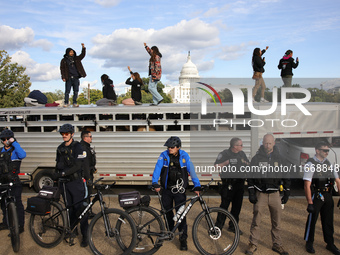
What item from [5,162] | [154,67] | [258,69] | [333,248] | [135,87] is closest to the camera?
[333,248]

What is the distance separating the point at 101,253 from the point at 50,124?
4.44 metres

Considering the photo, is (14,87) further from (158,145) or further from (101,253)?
(101,253)

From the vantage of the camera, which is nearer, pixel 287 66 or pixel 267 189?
pixel 267 189

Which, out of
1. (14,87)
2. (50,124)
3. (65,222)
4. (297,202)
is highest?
(14,87)

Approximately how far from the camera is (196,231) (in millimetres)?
4316

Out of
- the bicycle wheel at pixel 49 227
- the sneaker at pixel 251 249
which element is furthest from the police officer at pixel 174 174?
the bicycle wheel at pixel 49 227

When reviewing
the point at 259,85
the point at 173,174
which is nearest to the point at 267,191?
the point at 173,174

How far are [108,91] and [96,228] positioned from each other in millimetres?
4877

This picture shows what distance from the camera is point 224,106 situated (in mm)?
7520

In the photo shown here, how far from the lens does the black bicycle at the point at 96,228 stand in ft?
14.2

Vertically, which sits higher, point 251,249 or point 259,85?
point 259,85

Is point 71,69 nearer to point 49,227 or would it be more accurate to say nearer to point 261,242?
point 49,227

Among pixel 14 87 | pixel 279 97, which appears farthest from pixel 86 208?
pixel 14 87

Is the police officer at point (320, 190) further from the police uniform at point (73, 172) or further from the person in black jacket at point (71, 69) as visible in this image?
the person in black jacket at point (71, 69)
